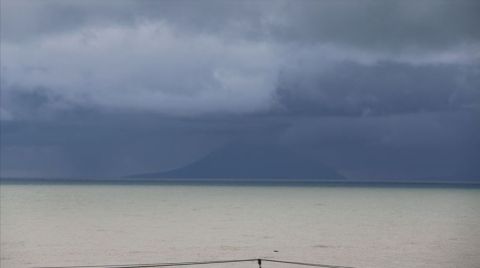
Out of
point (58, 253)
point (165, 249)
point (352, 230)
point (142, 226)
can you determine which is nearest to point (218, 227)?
point (142, 226)

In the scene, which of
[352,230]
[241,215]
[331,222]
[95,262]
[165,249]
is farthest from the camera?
[241,215]

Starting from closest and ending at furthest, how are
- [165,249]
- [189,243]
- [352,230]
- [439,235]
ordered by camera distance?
1. [165,249]
2. [189,243]
3. [439,235]
4. [352,230]

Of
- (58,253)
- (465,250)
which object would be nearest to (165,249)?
(58,253)

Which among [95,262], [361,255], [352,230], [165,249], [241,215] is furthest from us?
[241,215]

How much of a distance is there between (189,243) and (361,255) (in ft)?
45.4

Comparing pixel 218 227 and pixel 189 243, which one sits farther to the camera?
pixel 218 227

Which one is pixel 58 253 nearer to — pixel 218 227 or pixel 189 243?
pixel 189 243

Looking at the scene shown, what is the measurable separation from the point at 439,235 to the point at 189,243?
899 inches

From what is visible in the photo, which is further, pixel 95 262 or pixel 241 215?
pixel 241 215

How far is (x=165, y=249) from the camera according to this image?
49031 mm

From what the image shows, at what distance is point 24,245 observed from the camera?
4972cm

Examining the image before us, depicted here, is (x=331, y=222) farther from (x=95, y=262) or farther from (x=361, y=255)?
(x=95, y=262)

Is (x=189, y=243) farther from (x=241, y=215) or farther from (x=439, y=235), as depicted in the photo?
(x=241, y=215)

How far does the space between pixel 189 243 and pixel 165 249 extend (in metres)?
3.88
